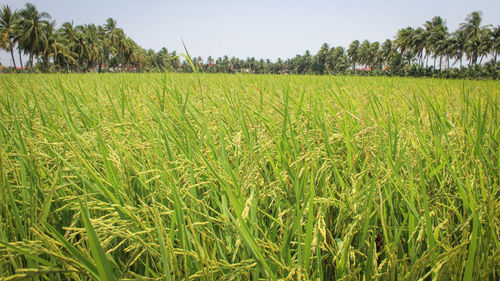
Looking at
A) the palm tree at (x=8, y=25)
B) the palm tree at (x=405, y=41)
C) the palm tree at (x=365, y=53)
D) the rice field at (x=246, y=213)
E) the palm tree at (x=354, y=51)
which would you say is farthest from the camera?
the palm tree at (x=354, y=51)

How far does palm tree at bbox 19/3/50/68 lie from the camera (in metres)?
29.7

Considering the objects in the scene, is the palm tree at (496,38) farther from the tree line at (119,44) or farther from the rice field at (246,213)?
the rice field at (246,213)

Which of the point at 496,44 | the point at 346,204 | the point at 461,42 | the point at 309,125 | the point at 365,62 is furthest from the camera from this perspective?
the point at 365,62

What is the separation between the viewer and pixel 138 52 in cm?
4572

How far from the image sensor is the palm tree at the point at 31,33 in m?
29.7

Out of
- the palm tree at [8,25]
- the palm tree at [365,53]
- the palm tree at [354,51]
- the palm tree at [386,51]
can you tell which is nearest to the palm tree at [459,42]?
the palm tree at [386,51]

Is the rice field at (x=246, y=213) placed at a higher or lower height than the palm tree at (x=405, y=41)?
lower

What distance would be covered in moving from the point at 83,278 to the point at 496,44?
52.3 m

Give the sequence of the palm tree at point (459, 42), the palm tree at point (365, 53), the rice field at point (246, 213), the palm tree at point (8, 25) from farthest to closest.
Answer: the palm tree at point (365, 53)
the palm tree at point (459, 42)
the palm tree at point (8, 25)
the rice field at point (246, 213)

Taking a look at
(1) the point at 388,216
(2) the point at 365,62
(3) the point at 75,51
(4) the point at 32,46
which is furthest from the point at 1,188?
(2) the point at 365,62

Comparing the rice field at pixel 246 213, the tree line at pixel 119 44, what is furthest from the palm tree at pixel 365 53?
the rice field at pixel 246 213

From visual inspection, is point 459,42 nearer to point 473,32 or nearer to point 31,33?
point 473,32

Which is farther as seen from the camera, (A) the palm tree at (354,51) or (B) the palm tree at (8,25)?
(A) the palm tree at (354,51)

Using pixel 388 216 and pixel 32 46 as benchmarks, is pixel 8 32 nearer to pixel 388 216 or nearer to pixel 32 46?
pixel 32 46
